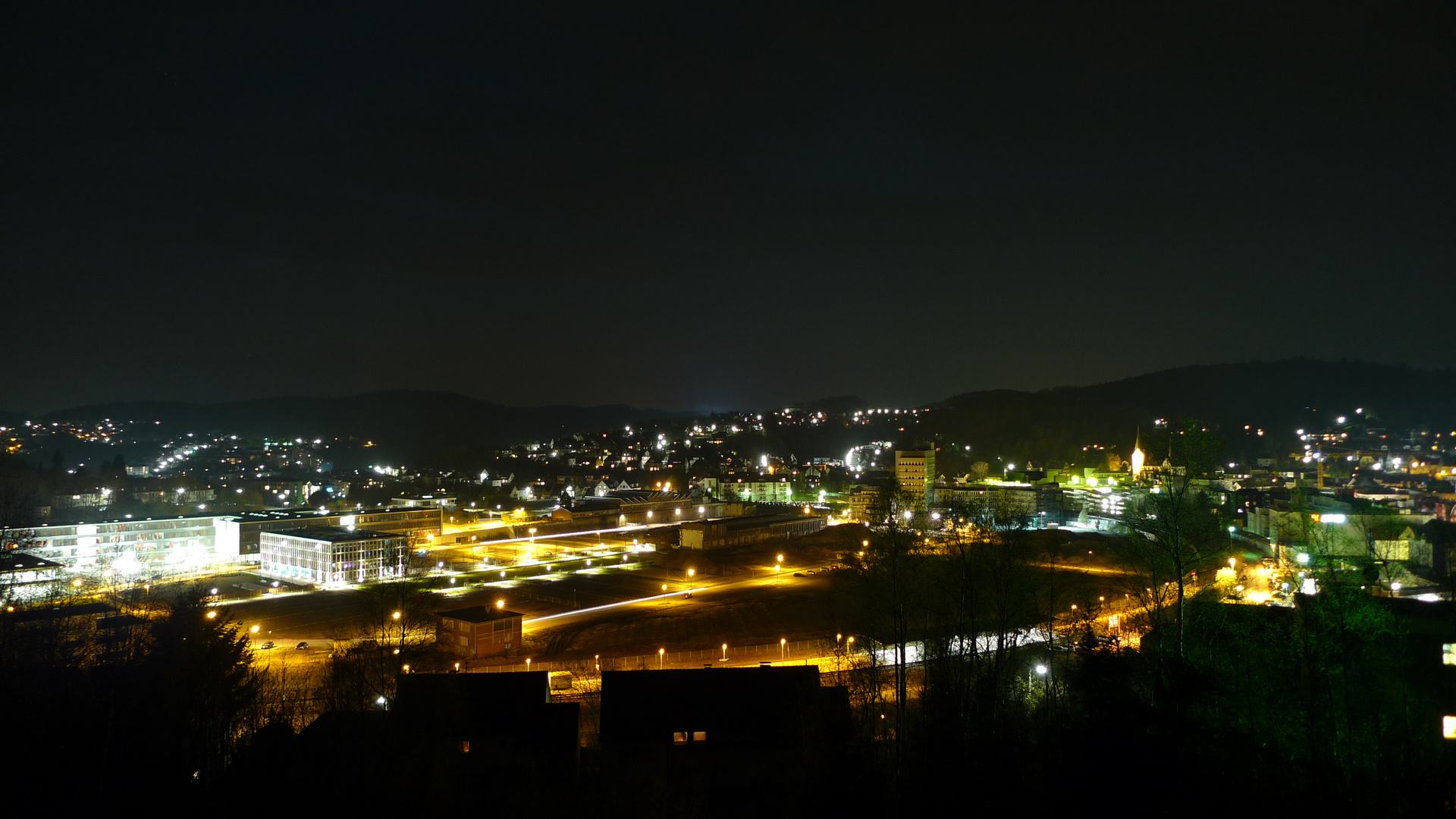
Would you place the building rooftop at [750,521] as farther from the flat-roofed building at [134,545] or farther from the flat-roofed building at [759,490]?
the flat-roofed building at [134,545]

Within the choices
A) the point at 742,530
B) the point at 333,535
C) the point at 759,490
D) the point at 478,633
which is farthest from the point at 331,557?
the point at 759,490

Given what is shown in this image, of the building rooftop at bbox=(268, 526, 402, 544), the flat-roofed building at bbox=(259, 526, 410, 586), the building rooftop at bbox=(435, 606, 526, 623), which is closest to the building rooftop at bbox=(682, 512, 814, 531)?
the flat-roofed building at bbox=(259, 526, 410, 586)

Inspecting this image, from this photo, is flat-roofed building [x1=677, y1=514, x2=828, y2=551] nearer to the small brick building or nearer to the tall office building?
the tall office building

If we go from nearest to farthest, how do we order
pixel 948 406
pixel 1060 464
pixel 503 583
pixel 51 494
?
pixel 503 583, pixel 51 494, pixel 1060 464, pixel 948 406

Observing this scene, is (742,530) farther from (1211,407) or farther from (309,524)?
(1211,407)

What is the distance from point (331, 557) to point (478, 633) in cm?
1377

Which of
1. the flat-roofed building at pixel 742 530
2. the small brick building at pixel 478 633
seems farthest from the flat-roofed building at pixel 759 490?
the small brick building at pixel 478 633

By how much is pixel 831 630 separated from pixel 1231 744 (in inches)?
454

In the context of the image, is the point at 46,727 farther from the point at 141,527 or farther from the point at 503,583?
the point at 141,527

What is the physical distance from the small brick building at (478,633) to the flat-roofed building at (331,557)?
10921mm

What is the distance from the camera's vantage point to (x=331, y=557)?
25797 mm

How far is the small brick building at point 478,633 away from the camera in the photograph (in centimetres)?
1490

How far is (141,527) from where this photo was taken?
29.0 metres

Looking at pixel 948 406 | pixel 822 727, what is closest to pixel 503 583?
pixel 822 727
